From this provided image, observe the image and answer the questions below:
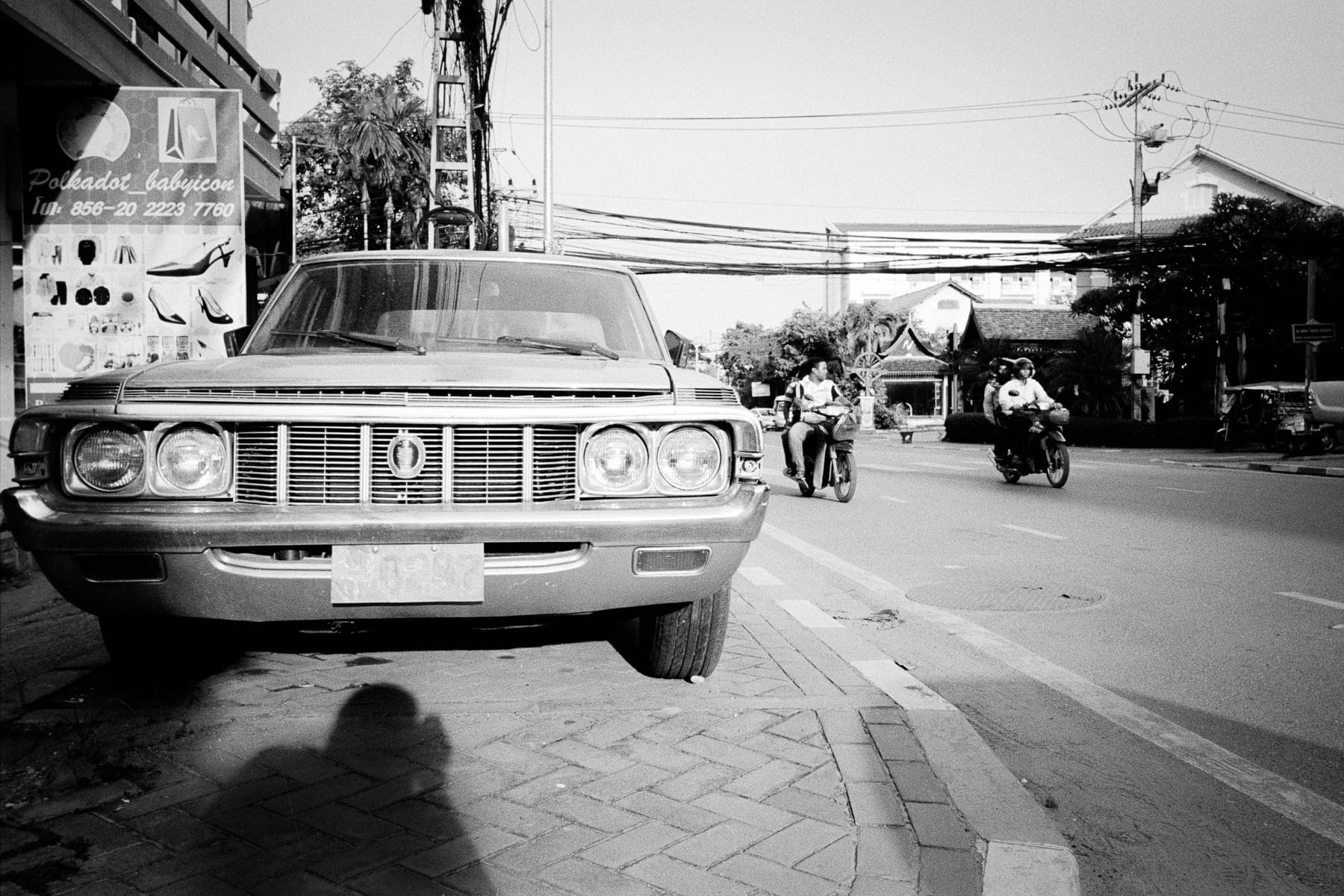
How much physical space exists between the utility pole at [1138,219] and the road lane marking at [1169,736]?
27351 mm

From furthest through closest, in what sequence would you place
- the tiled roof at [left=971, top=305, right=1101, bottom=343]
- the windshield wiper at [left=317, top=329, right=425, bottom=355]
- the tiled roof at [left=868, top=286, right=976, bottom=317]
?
1. the tiled roof at [left=868, top=286, right=976, bottom=317]
2. the tiled roof at [left=971, top=305, right=1101, bottom=343]
3. the windshield wiper at [left=317, top=329, right=425, bottom=355]

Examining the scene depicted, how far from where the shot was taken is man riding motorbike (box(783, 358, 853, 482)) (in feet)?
40.1

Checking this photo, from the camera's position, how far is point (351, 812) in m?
2.91

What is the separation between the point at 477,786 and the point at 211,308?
263 inches

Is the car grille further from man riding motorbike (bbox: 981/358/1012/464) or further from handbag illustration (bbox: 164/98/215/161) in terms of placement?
man riding motorbike (bbox: 981/358/1012/464)

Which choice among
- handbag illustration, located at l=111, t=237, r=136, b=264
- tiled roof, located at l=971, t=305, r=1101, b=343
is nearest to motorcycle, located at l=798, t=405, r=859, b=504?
handbag illustration, located at l=111, t=237, r=136, b=264

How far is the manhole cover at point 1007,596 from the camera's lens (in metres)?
6.16

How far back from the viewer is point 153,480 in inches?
127

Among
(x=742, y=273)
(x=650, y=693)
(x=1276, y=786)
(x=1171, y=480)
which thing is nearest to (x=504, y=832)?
(x=650, y=693)

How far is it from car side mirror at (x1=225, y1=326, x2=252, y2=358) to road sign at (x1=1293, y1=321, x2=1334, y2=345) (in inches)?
880

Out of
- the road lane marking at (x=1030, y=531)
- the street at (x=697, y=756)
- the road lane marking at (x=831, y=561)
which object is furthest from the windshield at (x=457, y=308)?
the road lane marking at (x=1030, y=531)

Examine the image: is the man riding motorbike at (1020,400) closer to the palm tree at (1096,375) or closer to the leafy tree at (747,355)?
the palm tree at (1096,375)

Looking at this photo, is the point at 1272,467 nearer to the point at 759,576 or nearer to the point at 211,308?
the point at 759,576

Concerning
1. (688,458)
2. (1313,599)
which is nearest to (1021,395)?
(1313,599)
